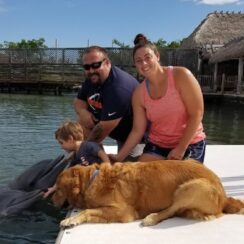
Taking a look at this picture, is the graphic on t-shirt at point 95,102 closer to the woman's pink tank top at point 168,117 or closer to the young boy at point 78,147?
the young boy at point 78,147

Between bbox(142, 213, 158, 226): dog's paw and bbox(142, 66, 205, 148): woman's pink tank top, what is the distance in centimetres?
121

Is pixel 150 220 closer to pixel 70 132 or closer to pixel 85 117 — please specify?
pixel 70 132

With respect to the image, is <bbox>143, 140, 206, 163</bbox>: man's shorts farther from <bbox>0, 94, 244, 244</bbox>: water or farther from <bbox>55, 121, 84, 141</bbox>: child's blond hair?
<bbox>0, 94, 244, 244</bbox>: water

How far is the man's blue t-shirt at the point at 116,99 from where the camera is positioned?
5.63 metres

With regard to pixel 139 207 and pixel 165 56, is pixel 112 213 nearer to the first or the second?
pixel 139 207

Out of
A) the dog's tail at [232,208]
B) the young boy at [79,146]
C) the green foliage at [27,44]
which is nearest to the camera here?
the dog's tail at [232,208]

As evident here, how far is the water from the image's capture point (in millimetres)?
4977

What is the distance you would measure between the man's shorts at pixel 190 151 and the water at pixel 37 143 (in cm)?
128

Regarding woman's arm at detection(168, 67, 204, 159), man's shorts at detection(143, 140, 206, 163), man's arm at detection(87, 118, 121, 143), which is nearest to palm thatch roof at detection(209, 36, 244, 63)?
man's arm at detection(87, 118, 121, 143)

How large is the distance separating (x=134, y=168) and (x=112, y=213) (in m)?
0.46

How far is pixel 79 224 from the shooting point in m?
4.07

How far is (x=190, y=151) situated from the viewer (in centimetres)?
503

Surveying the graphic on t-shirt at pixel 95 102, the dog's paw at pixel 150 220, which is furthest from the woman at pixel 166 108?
the dog's paw at pixel 150 220

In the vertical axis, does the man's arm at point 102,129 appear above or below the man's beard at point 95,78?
below
